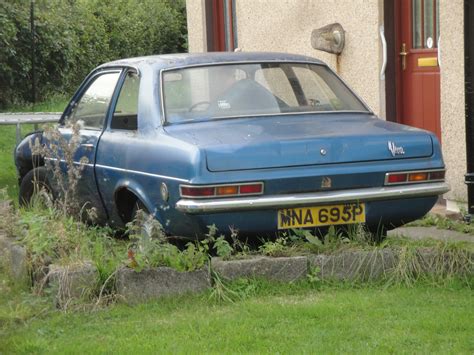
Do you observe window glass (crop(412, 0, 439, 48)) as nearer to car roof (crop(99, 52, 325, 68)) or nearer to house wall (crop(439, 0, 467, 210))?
house wall (crop(439, 0, 467, 210))

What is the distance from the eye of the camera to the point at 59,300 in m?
6.46

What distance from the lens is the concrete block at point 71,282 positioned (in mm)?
6484

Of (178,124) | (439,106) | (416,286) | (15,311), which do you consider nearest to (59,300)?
(15,311)

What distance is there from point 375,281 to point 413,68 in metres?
4.72

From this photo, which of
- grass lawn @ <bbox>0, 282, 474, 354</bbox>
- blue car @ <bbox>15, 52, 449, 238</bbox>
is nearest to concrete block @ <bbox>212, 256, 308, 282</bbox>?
grass lawn @ <bbox>0, 282, 474, 354</bbox>

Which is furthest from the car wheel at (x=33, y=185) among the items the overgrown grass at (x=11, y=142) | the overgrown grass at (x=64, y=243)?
the overgrown grass at (x=64, y=243)

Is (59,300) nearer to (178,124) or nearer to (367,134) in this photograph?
(178,124)

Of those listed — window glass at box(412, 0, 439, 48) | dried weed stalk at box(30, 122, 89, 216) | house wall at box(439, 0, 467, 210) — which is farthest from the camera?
window glass at box(412, 0, 439, 48)

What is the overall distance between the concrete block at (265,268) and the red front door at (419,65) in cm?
438

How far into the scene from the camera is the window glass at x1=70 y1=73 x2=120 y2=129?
8516mm

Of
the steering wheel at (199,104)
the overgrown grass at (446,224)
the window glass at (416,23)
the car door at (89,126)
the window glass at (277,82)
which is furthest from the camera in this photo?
the window glass at (416,23)

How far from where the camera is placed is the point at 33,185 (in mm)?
9266

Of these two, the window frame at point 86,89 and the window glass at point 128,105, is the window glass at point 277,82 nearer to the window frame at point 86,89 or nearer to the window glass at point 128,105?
the window glass at point 128,105

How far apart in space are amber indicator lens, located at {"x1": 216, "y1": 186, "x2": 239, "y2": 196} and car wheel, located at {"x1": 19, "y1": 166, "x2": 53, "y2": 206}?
2.27 metres
